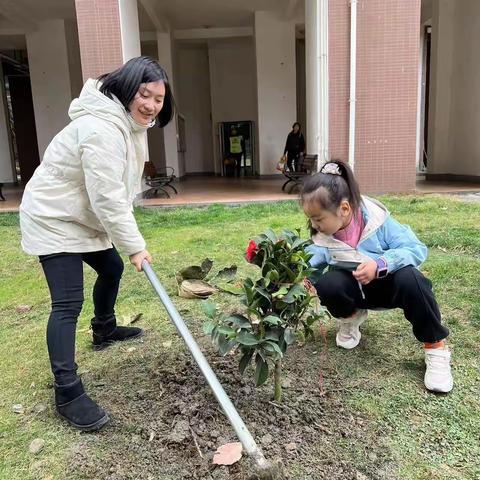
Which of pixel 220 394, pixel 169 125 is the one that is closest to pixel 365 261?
pixel 220 394

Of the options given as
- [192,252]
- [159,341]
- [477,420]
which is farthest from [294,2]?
[477,420]

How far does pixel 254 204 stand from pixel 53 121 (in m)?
6.64

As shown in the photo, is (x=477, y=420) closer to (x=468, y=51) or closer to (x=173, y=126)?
(x=468, y=51)

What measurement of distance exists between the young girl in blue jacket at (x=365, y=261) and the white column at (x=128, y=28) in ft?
19.5

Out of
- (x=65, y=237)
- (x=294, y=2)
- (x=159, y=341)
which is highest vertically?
(x=294, y=2)

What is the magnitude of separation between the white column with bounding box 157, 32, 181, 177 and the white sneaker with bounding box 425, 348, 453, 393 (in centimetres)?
1073

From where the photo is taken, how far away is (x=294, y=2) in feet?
33.9

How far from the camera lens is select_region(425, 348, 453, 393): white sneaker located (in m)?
2.11

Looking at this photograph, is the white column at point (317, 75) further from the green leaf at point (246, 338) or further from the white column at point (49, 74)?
the green leaf at point (246, 338)

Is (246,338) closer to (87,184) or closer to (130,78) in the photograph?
(87,184)

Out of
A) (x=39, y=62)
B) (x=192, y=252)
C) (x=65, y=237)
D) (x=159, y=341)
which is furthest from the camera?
(x=39, y=62)

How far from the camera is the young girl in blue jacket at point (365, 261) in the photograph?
81.6 inches

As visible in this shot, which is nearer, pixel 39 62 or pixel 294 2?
pixel 294 2

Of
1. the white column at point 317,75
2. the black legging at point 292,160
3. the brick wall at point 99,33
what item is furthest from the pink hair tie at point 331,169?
the black legging at point 292,160
